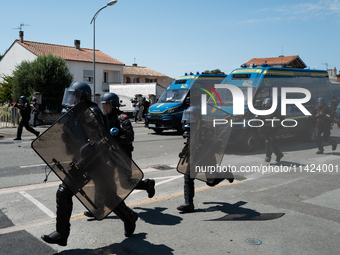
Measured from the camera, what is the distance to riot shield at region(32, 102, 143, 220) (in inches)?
137

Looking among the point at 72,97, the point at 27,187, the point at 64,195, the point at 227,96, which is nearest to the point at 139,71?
the point at 227,96

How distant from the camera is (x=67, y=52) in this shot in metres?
43.0

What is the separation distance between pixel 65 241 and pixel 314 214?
3.44 metres

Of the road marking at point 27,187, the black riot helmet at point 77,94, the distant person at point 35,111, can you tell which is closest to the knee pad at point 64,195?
the black riot helmet at point 77,94

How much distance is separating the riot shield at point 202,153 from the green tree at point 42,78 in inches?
800

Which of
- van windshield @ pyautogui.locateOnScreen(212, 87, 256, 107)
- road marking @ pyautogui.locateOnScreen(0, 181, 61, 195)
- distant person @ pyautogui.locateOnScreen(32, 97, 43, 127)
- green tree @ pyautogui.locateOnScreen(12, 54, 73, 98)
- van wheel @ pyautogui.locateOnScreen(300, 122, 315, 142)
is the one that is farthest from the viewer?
green tree @ pyautogui.locateOnScreen(12, 54, 73, 98)

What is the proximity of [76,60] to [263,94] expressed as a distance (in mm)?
33548

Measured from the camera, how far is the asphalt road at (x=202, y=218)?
3.79 m

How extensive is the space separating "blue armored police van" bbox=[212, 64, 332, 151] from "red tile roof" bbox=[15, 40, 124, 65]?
31403 millimetres

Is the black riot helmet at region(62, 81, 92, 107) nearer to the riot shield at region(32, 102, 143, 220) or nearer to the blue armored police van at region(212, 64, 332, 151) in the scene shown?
the riot shield at region(32, 102, 143, 220)

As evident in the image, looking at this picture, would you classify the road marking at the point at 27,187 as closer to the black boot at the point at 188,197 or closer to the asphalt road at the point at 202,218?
the asphalt road at the point at 202,218

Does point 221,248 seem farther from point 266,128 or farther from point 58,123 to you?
point 266,128

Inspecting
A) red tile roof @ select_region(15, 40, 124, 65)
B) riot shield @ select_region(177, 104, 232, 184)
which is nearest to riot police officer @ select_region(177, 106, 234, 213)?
riot shield @ select_region(177, 104, 232, 184)

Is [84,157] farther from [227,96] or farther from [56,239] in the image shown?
[227,96]
